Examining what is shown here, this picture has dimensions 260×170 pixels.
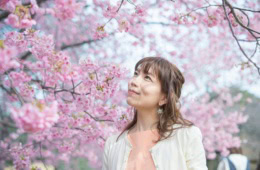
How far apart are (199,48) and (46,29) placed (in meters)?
4.04

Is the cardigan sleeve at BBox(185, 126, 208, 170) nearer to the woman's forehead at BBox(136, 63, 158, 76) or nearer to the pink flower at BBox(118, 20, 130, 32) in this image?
the woman's forehead at BBox(136, 63, 158, 76)

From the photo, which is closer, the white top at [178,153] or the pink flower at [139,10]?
the white top at [178,153]

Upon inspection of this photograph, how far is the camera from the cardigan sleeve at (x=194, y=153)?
174 cm

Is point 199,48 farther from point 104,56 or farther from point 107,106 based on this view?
point 107,106

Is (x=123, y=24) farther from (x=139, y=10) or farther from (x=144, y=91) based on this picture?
(x=144, y=91)

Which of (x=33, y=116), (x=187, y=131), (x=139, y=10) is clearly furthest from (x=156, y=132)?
(x=139, y=10)

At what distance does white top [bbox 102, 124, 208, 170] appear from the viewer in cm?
175

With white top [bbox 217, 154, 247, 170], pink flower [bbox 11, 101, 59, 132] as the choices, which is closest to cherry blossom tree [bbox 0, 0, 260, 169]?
pink flower [bbox 11, 101, 59, 132]

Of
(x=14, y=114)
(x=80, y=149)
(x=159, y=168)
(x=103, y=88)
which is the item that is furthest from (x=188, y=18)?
(x=80, y=149)

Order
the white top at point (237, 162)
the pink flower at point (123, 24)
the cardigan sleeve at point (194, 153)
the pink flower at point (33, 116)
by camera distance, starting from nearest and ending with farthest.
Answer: the pink flower at point (33, 116) < the cardigan sleeve at point (194, 153) < the pink flower at point (123, 24) < the white top at point (237, 162)

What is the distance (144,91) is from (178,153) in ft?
1.29

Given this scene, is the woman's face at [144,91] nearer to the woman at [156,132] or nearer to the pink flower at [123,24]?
the woman at [156,132]

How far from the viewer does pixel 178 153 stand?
70.1 inches

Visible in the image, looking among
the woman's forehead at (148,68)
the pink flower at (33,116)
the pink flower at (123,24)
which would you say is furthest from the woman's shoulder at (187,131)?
the pink flower at (123,24)
